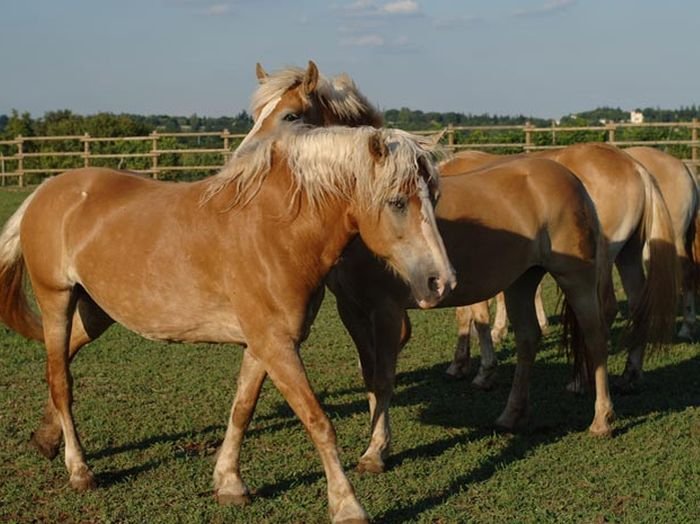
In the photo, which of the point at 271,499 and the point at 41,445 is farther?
the point at 41,445

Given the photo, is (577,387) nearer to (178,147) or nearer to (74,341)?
(74,341)

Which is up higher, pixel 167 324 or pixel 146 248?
pixel 146 248

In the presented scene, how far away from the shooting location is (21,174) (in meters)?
32.0

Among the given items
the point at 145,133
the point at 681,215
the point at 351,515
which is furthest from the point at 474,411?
the point at 145,133

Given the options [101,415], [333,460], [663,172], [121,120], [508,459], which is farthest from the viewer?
[121,120]

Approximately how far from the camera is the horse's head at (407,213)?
4148mm

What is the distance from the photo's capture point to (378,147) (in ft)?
13.7

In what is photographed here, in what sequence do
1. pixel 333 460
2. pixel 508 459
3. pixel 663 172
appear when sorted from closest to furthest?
1. pixel 333 460
2. pixel 508 459
3. pixel 663 172

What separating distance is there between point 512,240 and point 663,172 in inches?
157

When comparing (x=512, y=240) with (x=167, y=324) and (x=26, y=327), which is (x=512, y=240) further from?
(x=26, y=327)

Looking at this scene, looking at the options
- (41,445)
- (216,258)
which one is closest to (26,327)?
(41,445)

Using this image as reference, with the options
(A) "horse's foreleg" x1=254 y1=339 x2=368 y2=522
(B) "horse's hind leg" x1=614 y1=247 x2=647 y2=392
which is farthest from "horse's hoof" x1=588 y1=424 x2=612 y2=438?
(A) "horse's foreleg" x1=254 y1=339 x2=368 y2=522

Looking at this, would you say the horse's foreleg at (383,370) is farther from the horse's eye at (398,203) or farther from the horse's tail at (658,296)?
the horse's tail at (658,296)

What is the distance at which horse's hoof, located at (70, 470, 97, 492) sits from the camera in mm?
4992
